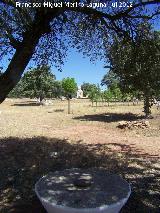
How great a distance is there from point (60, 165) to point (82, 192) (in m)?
5.55

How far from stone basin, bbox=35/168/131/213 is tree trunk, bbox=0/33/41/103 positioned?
2.24 metres

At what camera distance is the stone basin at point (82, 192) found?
633 centimetres

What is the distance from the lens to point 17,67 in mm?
7777

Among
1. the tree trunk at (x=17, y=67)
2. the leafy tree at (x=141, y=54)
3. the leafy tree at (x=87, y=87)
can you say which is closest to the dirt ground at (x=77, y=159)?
the tree trunk at (x=17, y=67)

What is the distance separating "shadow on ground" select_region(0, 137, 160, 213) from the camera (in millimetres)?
8961

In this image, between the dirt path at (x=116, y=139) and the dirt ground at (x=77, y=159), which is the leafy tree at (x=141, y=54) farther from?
the dirt path at (x=116, y=139)

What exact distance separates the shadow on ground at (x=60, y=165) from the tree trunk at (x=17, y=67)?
10.4 ft

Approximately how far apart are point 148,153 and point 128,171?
11.4ft

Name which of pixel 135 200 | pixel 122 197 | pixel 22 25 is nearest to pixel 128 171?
pixel 135 200

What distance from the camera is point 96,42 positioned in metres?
11.7

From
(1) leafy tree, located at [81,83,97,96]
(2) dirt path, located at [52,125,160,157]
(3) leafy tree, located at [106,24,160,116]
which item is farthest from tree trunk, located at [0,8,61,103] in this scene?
(1) leafy tree, located at [81,83,97,96]

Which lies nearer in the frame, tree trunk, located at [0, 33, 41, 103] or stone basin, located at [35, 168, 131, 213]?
stone basin, located at [35, 168, 131, 213]

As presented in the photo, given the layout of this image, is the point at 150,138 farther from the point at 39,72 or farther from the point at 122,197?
the point at 122,197

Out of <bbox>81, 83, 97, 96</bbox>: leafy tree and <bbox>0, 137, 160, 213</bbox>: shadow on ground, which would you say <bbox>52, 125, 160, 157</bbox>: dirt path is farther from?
<bbox>81, 83, 97, 96</bbox>: leafy tree
